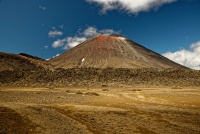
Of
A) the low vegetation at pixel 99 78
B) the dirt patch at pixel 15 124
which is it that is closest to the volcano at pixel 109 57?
the low vegetation at pixel 99 78

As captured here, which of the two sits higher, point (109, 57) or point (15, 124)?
point (109, 57)

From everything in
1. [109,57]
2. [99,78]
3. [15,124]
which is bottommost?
[15,124]

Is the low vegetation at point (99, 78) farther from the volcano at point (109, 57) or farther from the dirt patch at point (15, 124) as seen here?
the dirt patch at point (15, 124)

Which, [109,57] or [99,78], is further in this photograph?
[109,57]

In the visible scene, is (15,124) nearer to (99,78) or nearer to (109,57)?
(99,78)

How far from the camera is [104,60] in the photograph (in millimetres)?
136000

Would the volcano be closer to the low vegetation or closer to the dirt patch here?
the low vegetation

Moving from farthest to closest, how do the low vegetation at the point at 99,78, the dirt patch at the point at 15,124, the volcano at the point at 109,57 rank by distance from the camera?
1. the volcano at the point at 109,57
2. the low vegetation at the point at 99,78
3. the dirt patch at the point at 15,124

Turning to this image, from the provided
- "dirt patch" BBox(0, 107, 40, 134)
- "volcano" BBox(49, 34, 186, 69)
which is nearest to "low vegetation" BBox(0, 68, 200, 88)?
"volcano" BBox(49, 34, 186, 69)

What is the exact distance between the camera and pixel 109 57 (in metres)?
141

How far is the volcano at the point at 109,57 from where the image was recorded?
128438 mm

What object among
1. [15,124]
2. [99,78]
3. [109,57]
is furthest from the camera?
[109,57]

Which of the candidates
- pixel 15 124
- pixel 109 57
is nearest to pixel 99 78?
pixel 15 124

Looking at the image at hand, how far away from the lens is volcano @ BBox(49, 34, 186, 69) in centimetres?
12844
